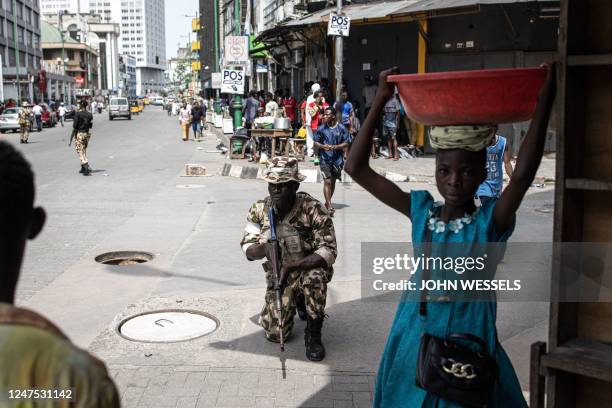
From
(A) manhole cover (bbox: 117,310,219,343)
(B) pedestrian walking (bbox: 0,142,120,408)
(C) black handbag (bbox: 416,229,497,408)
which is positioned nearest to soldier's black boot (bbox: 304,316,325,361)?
(A) manhole cover (bbox: 117,310,219,343)

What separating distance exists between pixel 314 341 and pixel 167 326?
4.57 ft

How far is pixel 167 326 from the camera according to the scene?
5547 mm

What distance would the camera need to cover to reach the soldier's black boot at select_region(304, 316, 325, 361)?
479cm

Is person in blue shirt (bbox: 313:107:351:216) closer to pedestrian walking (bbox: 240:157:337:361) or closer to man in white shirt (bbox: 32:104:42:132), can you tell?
pedestrian walking (bbox: 240:157:337:361)

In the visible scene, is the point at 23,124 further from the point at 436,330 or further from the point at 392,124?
the point at 436,330

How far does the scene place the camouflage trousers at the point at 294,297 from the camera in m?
Answer: 4.89

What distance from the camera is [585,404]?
2475 mm

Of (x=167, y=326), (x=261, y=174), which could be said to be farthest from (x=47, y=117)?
(x=167, y=326)

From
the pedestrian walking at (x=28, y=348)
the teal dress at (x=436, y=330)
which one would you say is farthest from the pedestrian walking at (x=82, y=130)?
the pedestrian walking at (x=28, y=348)

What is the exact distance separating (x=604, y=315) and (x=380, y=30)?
18022 mm

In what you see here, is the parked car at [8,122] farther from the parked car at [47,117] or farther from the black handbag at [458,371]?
the black handbag at [458,371]

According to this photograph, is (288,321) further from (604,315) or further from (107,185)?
(107,185)

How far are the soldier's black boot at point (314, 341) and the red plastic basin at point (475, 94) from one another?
2735 millimetres

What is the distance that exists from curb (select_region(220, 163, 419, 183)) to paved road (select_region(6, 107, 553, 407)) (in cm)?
64
